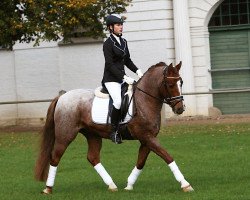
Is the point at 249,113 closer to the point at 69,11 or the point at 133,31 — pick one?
the point at 133,31

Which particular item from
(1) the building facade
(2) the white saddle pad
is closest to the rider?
(2) the white saddle pad

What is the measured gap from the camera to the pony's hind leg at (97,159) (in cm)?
1559

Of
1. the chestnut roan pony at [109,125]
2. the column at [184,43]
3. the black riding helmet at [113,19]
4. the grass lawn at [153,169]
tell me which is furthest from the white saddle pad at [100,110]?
the column at [184,43]

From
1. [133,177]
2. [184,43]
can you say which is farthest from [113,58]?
[184,43]

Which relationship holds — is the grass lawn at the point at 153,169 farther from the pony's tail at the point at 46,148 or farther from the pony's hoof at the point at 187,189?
the pony's tail at the point at 46,148

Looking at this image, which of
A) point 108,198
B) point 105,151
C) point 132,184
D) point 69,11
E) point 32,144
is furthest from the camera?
point 69,11

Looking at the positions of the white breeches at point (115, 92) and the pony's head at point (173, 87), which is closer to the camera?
the pony's head at point (173, 87)

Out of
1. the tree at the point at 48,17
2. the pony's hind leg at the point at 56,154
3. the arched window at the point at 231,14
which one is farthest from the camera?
the arched window at the point at 231,14

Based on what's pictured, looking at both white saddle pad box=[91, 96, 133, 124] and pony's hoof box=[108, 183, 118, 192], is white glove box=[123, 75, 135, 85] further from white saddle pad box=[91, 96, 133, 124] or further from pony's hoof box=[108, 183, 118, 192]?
pony's hoof box=[108, 183, 118, 192]

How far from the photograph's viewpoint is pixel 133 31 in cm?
3772

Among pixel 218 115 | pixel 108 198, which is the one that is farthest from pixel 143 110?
pixel 218 115

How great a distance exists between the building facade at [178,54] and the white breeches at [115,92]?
2094 cm

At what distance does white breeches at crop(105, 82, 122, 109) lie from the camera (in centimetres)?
1532

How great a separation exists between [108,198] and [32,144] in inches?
498
